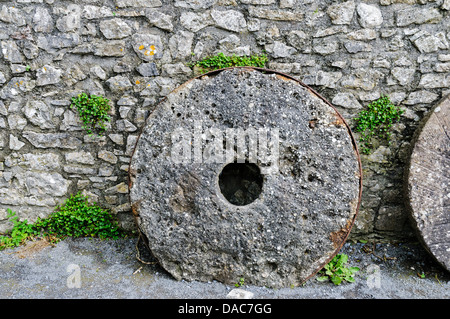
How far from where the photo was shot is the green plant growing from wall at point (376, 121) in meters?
2.99

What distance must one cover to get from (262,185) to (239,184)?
1.69 feet

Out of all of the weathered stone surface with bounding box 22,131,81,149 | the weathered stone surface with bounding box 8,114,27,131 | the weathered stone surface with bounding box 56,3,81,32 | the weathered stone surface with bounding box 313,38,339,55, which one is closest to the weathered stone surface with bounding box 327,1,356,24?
the weathered stone surface with bounding box 313,38,339,55

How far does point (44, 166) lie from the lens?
3195 millimetres

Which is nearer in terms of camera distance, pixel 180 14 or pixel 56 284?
pixel 56 284

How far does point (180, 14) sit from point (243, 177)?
59.2 inches

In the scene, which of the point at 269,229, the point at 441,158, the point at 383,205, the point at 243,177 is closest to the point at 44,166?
the point at 243,177

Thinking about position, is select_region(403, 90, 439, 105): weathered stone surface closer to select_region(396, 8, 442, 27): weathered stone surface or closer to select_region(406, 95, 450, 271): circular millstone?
select_region(406, 95, 450, 271): circular millstone

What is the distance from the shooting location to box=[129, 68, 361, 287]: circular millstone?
2590mm

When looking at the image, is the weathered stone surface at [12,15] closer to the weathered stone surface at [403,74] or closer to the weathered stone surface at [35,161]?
the weathered stone surface at [35,161]

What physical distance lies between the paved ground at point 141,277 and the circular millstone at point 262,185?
148mm

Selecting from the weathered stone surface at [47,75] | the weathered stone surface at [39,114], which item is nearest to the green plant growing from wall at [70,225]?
the weathered stone surface at [39,114]

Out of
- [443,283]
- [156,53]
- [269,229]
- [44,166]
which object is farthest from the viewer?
[44,166]

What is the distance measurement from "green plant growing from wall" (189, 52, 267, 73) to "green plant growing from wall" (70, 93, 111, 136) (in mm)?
917

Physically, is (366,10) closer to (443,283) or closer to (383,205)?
(383,205)
